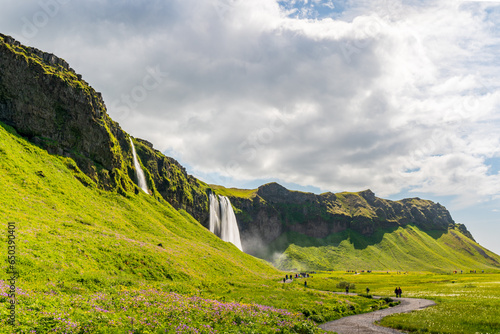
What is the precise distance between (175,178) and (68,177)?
9557 centimetres

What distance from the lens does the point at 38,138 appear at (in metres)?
79.2

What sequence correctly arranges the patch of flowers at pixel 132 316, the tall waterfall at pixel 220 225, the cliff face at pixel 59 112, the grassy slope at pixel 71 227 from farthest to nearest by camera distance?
the tall waterfall at pixel 220 225 < the cliff face at pixel 59 112 < the grassy slope at pixel 71 227 < the patch of flowers at pixel 132 316

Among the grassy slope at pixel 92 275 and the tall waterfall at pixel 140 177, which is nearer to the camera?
the grassy slope at pixel 92 275

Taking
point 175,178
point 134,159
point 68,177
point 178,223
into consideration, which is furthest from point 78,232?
point 175,178

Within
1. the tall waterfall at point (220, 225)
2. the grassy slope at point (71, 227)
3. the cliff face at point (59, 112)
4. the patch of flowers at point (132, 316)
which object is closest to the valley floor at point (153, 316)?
the patch of flowers at point (132, 316)

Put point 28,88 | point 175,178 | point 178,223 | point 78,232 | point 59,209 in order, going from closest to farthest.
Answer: point 78,232 → point 59,209 → point 28,88 → point 178,223 → point 175,178

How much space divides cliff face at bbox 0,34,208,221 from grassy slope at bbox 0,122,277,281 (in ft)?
23.2

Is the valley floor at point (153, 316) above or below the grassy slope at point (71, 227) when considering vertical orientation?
below

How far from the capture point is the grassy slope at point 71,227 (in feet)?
95.7

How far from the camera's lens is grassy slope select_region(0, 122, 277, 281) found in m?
29.2

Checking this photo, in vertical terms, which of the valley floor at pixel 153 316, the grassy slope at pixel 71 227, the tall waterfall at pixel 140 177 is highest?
the tall waterfall at pixel 140 177

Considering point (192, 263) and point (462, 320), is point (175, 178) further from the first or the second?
point (462, 320)

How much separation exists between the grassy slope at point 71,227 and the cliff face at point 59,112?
7.09m

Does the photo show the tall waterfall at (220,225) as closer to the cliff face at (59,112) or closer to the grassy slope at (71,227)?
the cliff face at (59,112)
